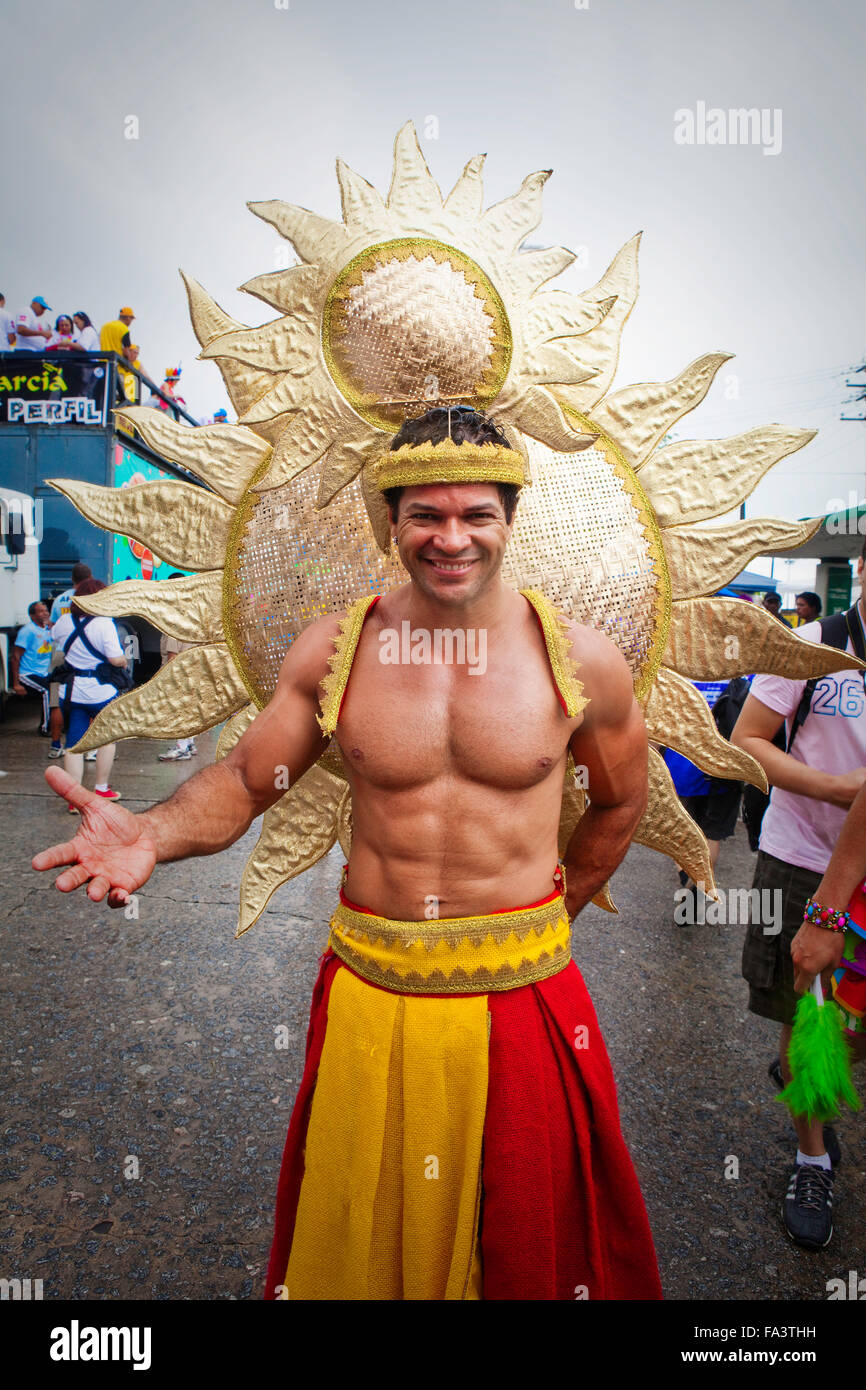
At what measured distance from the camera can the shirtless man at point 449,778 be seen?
1.54 m

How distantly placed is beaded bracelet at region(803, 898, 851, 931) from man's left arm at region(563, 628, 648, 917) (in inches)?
27.7

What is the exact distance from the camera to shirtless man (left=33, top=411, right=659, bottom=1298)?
5.06 feet

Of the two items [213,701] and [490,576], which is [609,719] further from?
[213,701]

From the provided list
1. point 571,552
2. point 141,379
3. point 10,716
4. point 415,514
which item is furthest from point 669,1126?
point 10,716

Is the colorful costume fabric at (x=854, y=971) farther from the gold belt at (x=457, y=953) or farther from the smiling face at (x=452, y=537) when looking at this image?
the smiling face at (x=452, y=537)

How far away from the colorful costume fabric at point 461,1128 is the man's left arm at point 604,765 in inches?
4.2

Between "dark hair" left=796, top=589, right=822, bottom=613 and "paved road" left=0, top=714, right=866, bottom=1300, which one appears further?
"dark hair" left=796, top=589, right=822, bottom=613

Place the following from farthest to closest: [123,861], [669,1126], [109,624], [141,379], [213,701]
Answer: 1. [141,379]
2. [109,624]
3. [669,1126]
4. [213,701]
5. [123,861]

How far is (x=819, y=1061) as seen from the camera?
7.34ft

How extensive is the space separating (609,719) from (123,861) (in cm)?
101

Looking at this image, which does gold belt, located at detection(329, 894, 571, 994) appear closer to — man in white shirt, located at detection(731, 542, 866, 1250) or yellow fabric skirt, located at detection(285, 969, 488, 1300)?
yellow fabric skirt, located at detection(285, 969, 488, 1300)

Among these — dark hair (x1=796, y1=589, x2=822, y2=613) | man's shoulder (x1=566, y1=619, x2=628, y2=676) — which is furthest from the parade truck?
man's shoulder (x1=566, y1=619, x2=628, y2=676)

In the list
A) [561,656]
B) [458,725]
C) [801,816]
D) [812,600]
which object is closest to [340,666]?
[458,725]

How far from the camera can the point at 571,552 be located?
5.86ft
